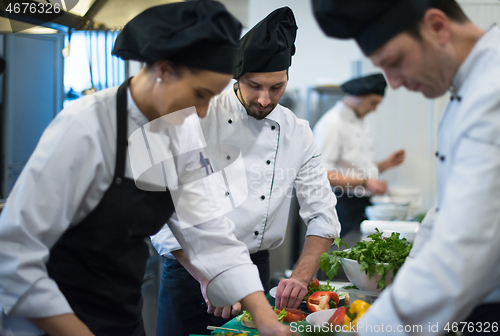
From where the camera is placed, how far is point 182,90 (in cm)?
102

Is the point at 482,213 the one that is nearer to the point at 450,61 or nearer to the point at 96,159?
the point at 450,61

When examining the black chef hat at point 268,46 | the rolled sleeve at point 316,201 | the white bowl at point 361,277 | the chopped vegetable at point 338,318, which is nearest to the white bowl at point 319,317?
the chopped vegetable at point 338,318

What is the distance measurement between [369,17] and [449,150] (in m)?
0.31

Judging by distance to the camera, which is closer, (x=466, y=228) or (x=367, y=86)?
(x=466, y=228)

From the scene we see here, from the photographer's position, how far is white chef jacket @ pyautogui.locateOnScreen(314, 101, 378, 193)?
344 cm

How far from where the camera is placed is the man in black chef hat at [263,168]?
1573 mm

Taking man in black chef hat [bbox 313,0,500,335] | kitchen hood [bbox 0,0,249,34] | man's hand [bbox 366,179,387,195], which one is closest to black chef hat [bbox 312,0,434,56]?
man in black chef hat [bbox 313,0,500,335]

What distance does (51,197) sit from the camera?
0.94 metres

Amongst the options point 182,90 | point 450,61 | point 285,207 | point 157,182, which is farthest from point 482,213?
point 285,207

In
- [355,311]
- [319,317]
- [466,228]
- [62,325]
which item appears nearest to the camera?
[466,228]

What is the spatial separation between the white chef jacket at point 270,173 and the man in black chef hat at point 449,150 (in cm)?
83

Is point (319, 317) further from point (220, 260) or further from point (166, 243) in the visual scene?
point (166, 243)

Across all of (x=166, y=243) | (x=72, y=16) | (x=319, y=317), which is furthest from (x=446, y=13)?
(x=72, y=16)

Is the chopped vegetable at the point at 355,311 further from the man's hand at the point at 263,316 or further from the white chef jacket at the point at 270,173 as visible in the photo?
the white chef jacket at the point at 270,173
